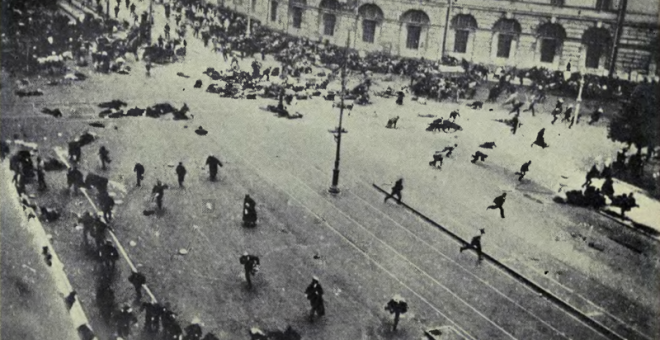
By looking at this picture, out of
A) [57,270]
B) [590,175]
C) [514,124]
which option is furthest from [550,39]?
[57,270]

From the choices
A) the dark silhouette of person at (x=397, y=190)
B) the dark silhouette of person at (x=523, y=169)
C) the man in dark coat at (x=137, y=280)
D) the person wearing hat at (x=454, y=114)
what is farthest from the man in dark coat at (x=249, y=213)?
the person wearing hat at (x=454, y=114)

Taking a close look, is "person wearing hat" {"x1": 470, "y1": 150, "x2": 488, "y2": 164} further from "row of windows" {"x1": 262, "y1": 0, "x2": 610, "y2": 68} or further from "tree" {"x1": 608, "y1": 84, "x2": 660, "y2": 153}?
"row of windows" {"x1": 262, "y1": 0, "x2": 610, "y2": 68}

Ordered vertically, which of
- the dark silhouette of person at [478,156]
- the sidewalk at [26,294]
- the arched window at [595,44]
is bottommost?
the sidewalk at [26,294]

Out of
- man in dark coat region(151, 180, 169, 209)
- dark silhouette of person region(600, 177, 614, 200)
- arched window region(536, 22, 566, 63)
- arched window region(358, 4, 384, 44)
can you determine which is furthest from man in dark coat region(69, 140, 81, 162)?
arched window region(536, 22, 566, 63)

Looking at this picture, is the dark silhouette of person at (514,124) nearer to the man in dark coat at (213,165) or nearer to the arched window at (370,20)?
the man in dark coat at (213,165)

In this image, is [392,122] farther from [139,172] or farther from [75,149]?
[75,149]
